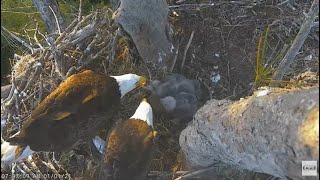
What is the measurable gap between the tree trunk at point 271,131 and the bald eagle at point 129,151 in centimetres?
76

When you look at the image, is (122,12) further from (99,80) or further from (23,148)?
(23,148)

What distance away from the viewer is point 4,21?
514 cm

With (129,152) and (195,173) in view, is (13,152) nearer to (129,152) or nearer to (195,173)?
(129,152)

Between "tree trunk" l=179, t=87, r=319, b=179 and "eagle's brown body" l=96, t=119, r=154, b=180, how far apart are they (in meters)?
0.76

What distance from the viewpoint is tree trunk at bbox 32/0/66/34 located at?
13.7 feet

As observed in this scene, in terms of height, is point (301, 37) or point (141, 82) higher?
point (301, 37)

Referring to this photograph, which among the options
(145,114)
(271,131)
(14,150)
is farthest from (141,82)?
(271,131)

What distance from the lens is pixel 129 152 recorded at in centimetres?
314

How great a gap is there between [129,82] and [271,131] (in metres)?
1.95

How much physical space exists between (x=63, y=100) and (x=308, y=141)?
7.27 ft

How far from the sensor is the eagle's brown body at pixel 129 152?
3.10 m

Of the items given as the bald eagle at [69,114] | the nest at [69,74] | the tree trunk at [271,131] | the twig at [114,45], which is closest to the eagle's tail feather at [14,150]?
the bald eagle at [69,114]

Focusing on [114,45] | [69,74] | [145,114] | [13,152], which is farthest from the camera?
[114,45]

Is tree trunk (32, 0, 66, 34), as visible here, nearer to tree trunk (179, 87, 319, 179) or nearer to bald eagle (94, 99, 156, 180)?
bald eagle (94, 99, 156, 180)
